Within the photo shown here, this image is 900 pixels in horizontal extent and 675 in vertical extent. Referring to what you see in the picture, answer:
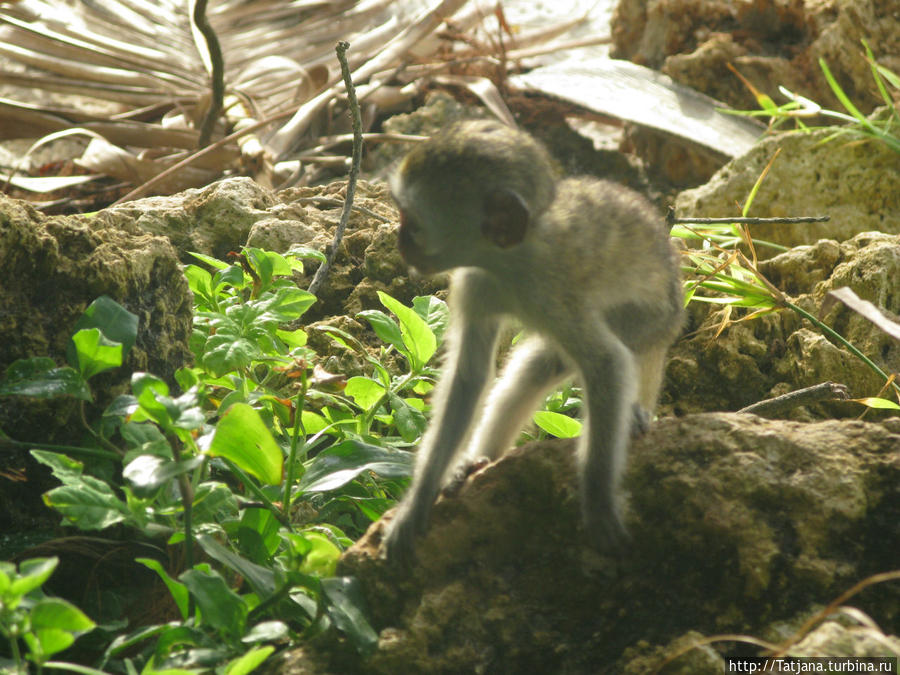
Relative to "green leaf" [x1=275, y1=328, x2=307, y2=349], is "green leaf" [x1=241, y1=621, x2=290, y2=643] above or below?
below

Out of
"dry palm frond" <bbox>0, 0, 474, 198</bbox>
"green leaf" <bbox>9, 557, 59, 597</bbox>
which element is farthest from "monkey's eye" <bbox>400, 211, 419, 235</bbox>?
"dry palm frond" <bbox>0, 0, 474, 198</bbox>

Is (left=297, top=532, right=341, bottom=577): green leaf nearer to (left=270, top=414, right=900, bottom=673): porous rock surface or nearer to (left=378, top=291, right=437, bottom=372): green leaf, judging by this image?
(left=270, top=414, right=900, bottom=673): porous rock surface

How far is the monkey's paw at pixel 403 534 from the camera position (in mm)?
2814

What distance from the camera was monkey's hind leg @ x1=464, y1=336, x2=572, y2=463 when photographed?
3912 mm

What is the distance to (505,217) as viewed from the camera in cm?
331

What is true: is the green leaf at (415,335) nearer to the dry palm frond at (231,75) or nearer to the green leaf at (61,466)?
the green leaf at (61,466)

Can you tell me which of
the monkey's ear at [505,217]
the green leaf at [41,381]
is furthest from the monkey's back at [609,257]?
the green leaf at [41,381]

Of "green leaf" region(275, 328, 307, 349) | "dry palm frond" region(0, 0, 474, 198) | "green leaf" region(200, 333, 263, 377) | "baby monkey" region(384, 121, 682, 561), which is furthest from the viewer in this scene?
"dry palm frond" region(0, 0, 474, 198)

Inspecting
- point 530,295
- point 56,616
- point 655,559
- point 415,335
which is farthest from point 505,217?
point 56,616

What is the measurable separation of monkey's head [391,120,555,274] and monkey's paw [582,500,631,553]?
1.08 meters

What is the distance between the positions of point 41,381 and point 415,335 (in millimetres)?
1500

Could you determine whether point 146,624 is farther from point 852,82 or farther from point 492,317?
point 852,82

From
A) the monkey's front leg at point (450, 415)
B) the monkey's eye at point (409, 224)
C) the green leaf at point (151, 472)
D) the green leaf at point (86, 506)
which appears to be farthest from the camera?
the monkey's eye at point (409, 224)

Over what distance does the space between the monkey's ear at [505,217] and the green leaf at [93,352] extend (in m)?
1.38
